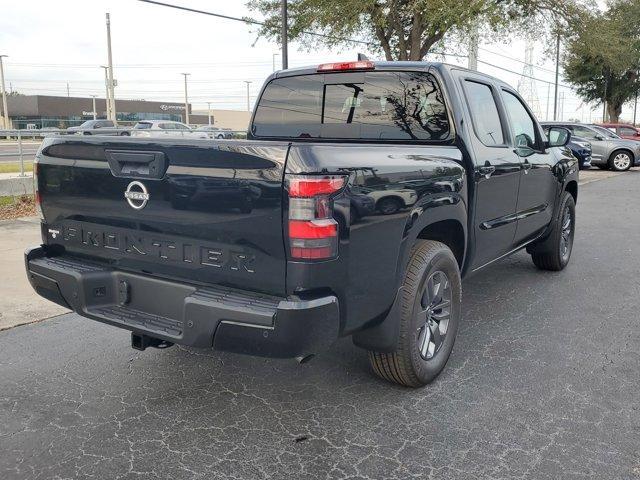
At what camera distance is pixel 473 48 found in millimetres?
19438

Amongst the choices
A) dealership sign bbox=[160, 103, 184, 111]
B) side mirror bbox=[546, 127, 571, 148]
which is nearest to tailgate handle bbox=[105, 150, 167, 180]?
side mirror bbox=[546, 127, 571, 148]

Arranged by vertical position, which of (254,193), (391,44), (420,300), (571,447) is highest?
(391,44)

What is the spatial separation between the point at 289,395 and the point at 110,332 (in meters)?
1.82

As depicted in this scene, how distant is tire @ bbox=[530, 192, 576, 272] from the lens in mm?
6176

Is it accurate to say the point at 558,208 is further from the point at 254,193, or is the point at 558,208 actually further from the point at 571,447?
the point at 254,193

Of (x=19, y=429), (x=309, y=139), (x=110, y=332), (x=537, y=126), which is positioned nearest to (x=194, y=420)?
(x=19, y=429)

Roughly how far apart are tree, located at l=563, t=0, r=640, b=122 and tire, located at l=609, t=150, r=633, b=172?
3.73m

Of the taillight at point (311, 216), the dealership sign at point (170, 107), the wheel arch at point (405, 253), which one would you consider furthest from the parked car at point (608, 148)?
the dealership sign at point (170, 107)

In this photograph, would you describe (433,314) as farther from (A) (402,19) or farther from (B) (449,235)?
(A) (402,19)

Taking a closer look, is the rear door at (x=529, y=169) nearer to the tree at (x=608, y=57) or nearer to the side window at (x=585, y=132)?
the side window at (x=585, y=132)

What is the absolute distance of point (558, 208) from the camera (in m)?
6.09

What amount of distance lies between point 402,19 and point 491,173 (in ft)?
59.1

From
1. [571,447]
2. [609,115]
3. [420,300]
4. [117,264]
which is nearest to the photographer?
[571,447]

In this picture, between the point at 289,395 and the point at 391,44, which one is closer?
the point at 289,395
